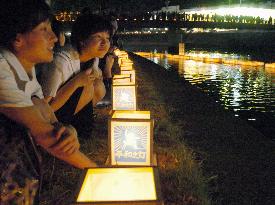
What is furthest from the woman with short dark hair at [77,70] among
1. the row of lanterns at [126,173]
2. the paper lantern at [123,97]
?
the paper lantern at [123,97]

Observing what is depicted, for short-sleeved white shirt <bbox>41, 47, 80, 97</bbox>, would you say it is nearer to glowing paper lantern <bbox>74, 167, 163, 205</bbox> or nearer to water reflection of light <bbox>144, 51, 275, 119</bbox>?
glowing paper lantern <bbox>74, 167, 163, 205</bbox>

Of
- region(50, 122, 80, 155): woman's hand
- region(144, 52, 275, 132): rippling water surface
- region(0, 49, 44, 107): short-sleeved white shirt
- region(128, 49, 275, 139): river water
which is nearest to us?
region(0, 49, 44, 107): short-sleeved white shirt

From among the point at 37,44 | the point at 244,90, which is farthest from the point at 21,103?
the point at 244,90

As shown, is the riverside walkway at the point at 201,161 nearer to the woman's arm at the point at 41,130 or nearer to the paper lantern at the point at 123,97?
the woman's arm at the point at 41,130

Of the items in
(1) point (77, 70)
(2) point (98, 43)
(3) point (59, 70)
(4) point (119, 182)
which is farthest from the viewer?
(1) point (77, 70)

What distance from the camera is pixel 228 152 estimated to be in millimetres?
5289

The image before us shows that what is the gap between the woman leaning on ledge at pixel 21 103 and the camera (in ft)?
5.86

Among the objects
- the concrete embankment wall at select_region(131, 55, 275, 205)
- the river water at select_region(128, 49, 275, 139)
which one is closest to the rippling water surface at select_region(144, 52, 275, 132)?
the river water at select_region(128, 49, 275, 139)

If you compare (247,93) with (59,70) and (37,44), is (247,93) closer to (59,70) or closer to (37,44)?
(59,70)

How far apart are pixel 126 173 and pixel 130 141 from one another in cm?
141

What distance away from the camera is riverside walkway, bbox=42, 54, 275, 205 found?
346 centimetres

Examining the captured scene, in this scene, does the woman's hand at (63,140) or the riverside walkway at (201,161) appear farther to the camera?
the riverside walkway at (201,161)

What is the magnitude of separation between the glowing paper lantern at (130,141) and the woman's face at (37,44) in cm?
138

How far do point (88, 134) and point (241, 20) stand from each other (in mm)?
56420
